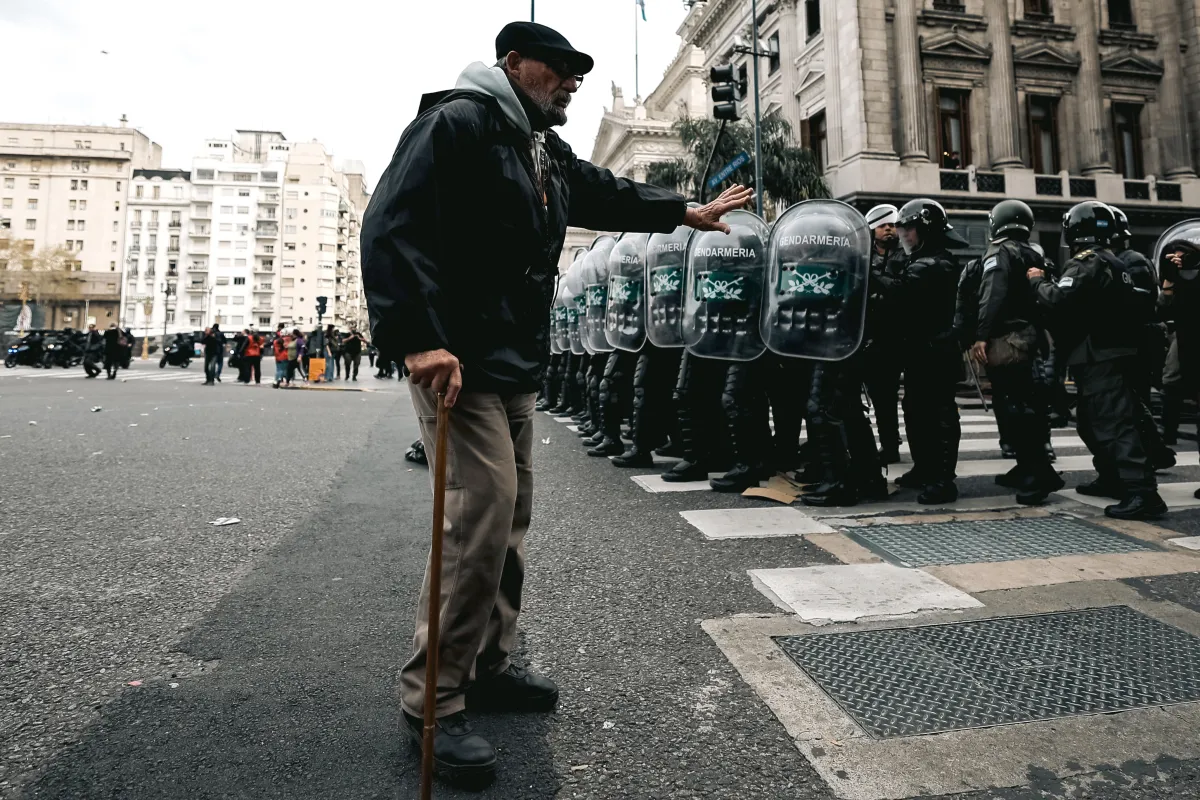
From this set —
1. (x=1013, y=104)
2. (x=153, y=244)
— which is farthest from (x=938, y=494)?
(x=153, y=244)

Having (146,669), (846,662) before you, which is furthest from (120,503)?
(846,662)

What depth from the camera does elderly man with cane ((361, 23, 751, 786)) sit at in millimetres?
1727

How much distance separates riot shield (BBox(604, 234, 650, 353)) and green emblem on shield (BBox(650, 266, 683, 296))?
1.51ft

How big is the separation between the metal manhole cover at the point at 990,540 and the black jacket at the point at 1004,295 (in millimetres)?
1395

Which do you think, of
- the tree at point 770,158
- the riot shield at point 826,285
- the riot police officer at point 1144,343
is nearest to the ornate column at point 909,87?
the tree at point 770,158

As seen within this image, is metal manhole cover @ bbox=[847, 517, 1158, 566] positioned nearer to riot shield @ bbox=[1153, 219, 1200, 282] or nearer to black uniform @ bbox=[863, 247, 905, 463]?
black uniform @ bbox=[863, 247, 905, 463]

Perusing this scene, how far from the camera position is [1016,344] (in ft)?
16.8

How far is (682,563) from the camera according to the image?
3477 mm

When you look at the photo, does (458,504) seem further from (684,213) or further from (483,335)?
(684,213)

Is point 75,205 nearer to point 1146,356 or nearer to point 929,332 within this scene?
point 929,332

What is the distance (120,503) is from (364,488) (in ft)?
4.93

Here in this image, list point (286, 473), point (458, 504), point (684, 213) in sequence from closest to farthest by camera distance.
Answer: point (458, 504), point (684, 213), point (286, 473)

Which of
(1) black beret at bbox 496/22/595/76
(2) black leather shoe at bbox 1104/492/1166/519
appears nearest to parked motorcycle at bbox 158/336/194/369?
(1) black beret at bbox 496/22/595/76

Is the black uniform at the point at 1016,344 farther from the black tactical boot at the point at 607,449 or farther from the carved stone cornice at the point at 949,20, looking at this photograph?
the carved stone cornice at the point at 949,20
